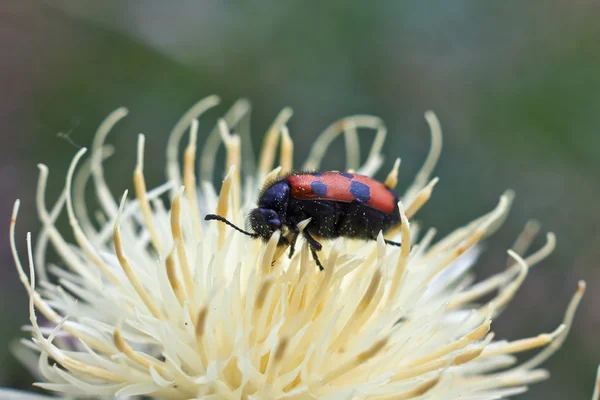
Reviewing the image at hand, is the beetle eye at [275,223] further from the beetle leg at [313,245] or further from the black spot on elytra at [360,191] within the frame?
the black spot on elytra at [360,191]

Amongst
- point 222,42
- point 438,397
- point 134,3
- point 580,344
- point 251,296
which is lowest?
point 438,397

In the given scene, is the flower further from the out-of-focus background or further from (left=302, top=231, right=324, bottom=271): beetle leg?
the out-of-focus background

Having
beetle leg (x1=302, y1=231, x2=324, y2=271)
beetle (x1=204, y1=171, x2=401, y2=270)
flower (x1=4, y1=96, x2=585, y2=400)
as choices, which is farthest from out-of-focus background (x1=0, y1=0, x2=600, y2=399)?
beetle leg (x1=302, y1=231, x2=324, y2=271)

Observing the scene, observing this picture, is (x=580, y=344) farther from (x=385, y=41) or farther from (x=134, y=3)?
(x=134, y=3)

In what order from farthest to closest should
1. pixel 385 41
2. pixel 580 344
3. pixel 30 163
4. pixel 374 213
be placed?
pixel 385 41
pixel 580 344
pixel 30 163
pixel 374 213

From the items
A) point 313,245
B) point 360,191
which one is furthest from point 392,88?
point 313,245

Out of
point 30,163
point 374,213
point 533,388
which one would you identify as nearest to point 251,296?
point 374,213
